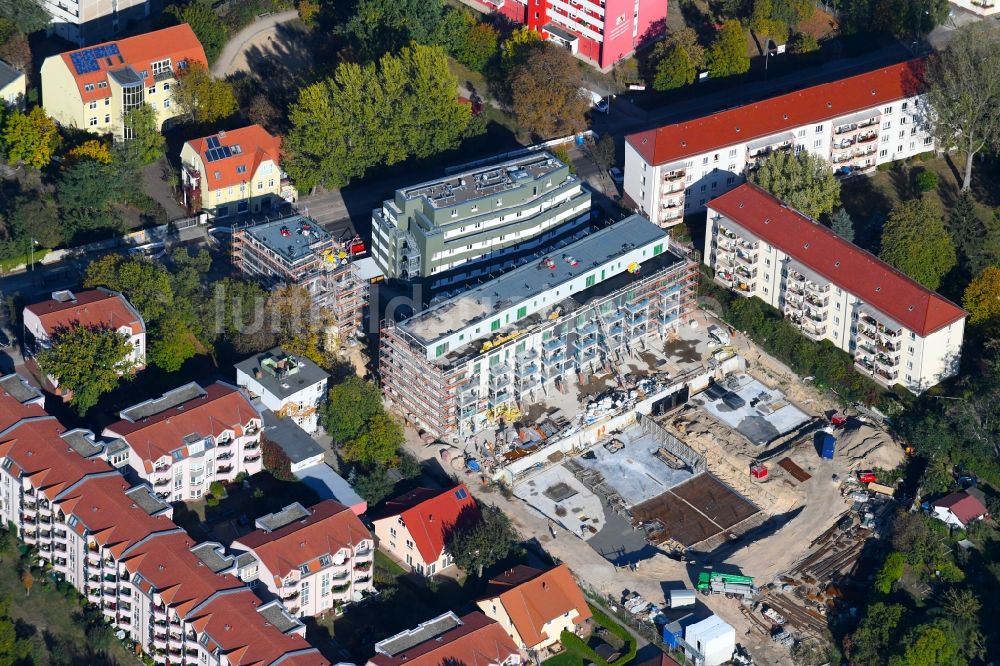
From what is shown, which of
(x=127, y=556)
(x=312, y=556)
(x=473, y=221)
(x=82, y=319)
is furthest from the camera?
(x=473, y=221)

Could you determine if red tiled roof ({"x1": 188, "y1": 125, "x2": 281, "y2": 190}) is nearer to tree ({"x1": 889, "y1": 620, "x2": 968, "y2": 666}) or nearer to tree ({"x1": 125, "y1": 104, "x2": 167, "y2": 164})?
tree ({"x1": 125, "y1": 104, "x2": 167, "y2": 164})

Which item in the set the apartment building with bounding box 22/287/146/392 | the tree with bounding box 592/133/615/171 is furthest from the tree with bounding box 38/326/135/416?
the tree with bounding box 592/133/615/171

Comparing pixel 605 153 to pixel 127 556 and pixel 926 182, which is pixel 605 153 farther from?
pixel 127 556

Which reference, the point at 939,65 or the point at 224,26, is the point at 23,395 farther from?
the point at 939,65

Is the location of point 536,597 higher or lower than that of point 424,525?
lower

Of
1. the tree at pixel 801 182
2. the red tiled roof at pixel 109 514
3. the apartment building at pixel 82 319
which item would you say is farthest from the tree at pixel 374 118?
the red tiled roof at pixel 109 514

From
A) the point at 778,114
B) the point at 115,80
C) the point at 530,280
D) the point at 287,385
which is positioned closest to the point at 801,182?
the point at 778,114

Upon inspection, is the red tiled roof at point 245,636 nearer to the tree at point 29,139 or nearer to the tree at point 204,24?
the tree at point 29,139

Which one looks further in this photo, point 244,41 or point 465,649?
point 244,41
